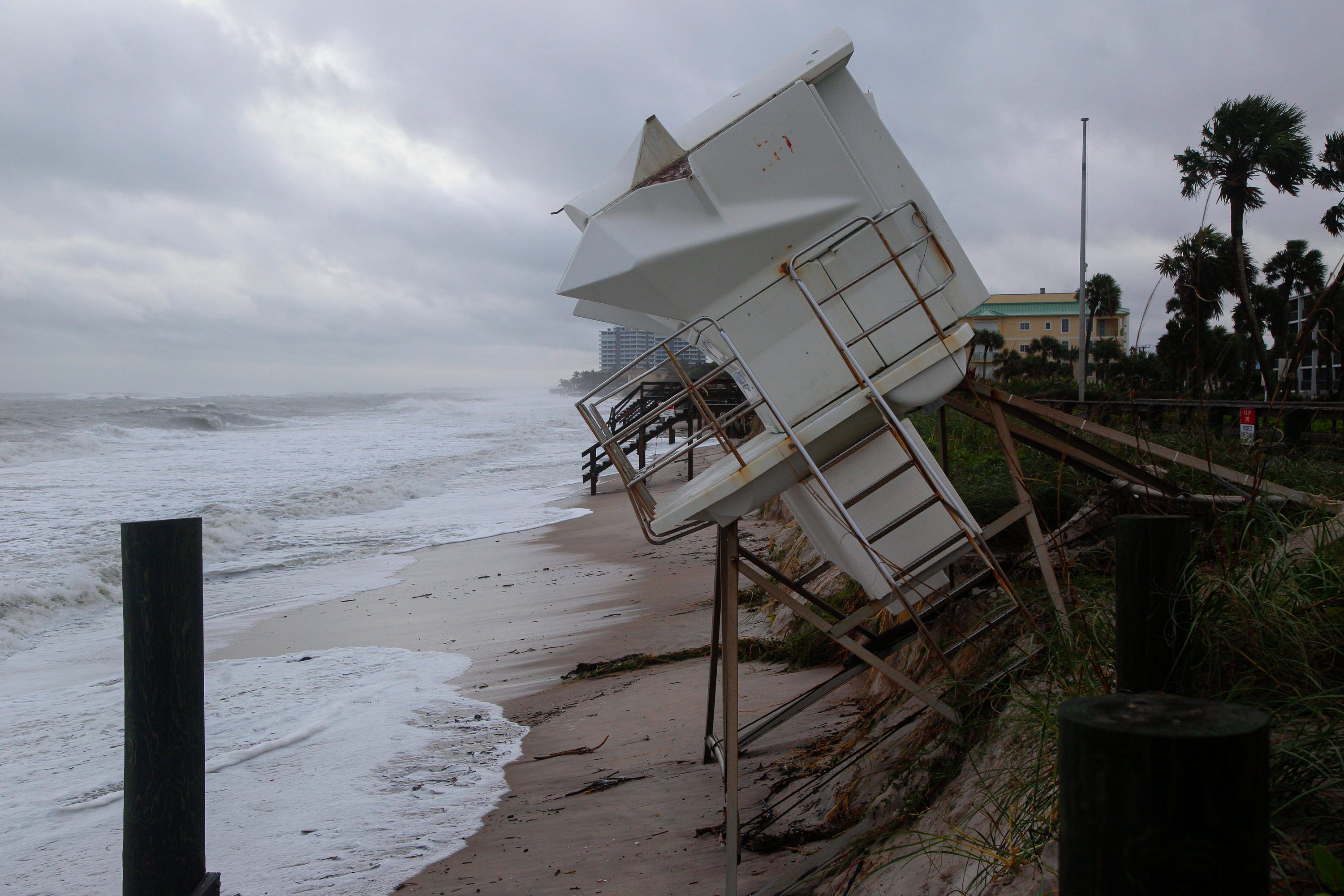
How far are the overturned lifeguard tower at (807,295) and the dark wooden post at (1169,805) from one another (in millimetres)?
2825

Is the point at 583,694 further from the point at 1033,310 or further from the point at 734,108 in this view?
the point at 1033,310

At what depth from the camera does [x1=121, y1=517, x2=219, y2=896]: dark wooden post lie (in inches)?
128

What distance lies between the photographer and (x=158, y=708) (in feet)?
10.7

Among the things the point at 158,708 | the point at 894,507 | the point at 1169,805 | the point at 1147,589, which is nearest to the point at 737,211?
the point at 894,507

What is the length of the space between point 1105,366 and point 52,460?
120ft

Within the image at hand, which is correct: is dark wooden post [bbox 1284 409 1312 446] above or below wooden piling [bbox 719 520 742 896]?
above

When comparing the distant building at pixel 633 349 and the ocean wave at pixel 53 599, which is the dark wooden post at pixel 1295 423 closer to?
the distant building at pixel 633 349

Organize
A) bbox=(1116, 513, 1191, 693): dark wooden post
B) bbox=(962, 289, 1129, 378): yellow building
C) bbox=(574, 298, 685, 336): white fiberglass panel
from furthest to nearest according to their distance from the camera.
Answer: bbox=(962, 289, 1129, 378): yellow building
bbox=(574, 298, 685, 336): white fiberglass panel
bbox=(1116, 513, 1191, 693): dark wooden post

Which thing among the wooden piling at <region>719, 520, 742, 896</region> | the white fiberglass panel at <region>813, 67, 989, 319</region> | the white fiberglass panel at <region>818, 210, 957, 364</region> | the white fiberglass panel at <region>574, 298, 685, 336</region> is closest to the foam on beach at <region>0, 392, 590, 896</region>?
the wooden piling at <region>719, 520, 742, 896</region>

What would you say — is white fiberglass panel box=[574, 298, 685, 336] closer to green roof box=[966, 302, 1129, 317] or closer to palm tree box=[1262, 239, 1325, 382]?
palm tree box=[1262, 239, 1325, 382]

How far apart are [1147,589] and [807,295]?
2.36 metres

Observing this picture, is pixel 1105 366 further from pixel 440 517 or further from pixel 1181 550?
pixel 440 517

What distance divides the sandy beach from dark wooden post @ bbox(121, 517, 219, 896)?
64.3 inches

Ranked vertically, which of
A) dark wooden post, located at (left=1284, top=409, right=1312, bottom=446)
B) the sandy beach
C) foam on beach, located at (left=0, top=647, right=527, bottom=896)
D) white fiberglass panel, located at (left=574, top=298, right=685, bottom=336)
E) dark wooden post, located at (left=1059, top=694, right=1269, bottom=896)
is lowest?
foam on beach, located at (left=0, top=647, right=527, bottom=896)
